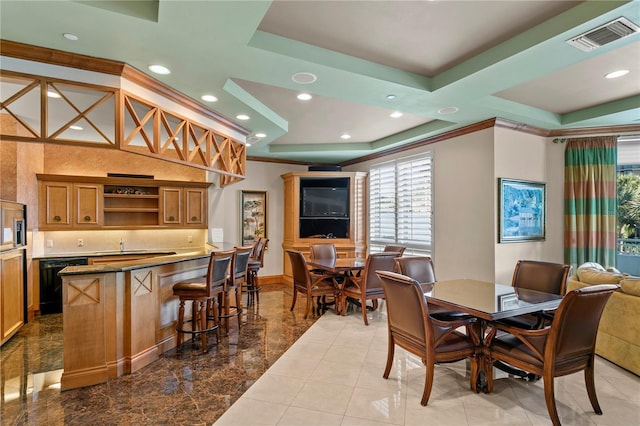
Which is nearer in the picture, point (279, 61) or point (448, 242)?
point (279, 61)

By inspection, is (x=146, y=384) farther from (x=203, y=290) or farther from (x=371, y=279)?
(x=371, y=279)

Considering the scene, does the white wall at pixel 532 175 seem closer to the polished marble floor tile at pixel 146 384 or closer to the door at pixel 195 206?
the polished marble floor tile at pixel 146 384

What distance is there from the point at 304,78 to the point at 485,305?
2.49 m

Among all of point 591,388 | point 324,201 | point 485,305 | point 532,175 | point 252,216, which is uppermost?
point 532,175

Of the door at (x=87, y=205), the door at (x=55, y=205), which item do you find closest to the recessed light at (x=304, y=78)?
the door at (x=87, y=205)

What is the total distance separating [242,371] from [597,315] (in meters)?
2.93

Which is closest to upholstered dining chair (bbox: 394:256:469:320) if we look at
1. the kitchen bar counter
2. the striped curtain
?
the kitchen bar counter

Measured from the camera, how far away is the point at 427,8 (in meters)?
2.31

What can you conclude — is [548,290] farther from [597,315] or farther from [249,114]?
[249,114]

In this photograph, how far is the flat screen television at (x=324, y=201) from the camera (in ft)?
23.3

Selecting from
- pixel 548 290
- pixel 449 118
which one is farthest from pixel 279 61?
pixel 548 290

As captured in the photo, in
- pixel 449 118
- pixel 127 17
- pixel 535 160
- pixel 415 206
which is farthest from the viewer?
pixel 415 206

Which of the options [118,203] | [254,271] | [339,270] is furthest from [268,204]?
[339,270]

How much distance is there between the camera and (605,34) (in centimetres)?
238
